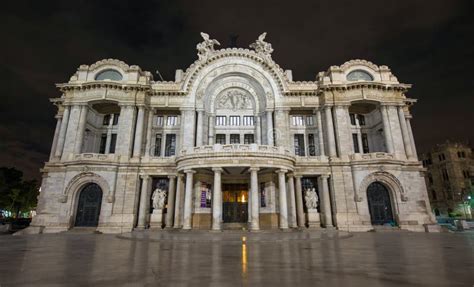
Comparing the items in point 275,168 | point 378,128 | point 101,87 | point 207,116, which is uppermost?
point 101,87

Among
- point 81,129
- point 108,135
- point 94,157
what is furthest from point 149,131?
point 81,129

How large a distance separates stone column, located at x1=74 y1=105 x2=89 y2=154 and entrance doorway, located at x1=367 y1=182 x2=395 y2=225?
122 feet

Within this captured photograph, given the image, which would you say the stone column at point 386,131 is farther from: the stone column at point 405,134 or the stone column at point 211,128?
the stone column at point 211,128

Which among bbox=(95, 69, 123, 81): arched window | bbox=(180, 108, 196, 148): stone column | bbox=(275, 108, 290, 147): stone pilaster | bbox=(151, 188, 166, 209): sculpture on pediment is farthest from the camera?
bbox=(95, 69, 123, 81): arched window

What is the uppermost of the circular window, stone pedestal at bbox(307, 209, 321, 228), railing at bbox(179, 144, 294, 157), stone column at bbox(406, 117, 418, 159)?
the circular window

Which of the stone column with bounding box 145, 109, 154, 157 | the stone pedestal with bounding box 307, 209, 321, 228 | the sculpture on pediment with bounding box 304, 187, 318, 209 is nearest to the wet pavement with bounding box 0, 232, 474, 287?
the stone pedestal with bounding box 307, 209, 321, 228

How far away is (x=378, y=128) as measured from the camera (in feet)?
113

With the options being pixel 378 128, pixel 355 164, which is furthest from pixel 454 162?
pixel 355 164

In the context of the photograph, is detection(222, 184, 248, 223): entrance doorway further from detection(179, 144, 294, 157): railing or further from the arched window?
the arched window

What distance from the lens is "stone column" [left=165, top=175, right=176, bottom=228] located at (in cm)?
2972

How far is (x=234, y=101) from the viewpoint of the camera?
3672 cm

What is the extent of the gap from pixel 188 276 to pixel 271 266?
3051mm

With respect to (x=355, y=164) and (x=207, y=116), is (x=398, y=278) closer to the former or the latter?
(x=355, y=164)

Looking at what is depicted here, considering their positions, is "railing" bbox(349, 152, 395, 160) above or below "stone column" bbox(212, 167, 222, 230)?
above
